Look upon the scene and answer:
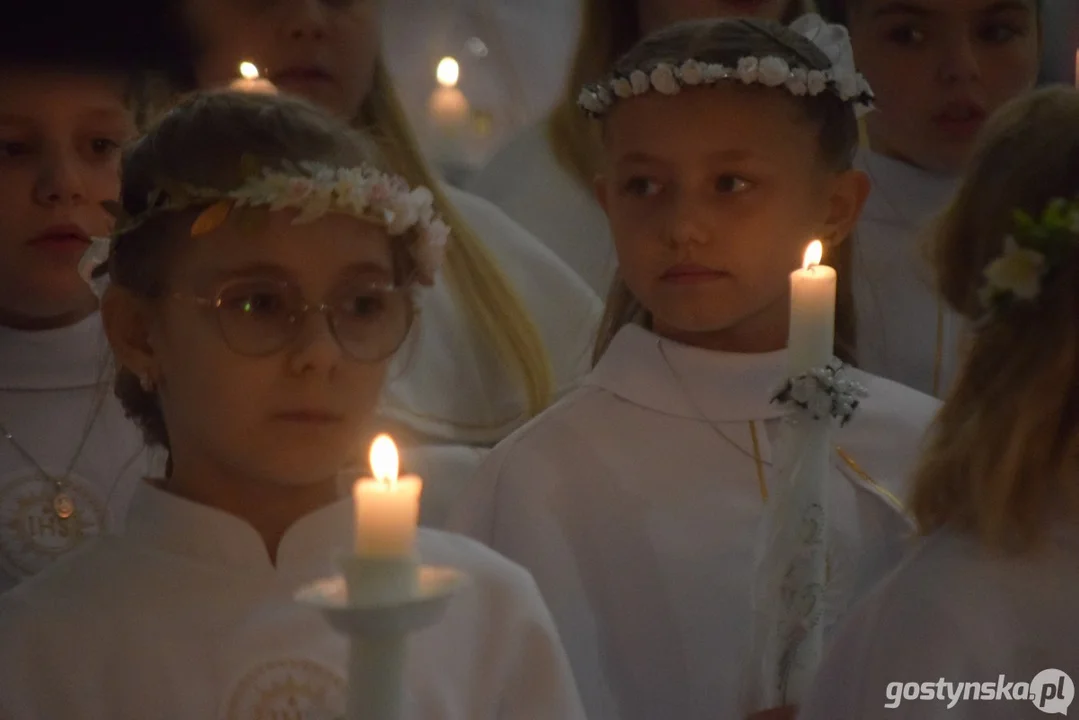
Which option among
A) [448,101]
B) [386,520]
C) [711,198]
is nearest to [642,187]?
[711,198]

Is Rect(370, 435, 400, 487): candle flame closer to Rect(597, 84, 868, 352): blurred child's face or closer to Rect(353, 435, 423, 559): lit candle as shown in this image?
Rect(353, 435, 423, 559): lit candle

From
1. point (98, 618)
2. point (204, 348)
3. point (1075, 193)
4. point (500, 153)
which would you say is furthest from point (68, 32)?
point (1075, 193)

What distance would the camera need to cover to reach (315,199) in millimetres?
1521

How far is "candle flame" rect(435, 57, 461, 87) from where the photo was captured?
110 inches

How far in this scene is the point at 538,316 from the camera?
104 inches

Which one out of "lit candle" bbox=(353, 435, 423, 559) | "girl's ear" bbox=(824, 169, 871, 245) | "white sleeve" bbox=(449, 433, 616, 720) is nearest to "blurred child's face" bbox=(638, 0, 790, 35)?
"girl's ear" bbox=(824, 169, 871, 245)

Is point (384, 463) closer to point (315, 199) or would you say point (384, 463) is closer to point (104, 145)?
point (315, 199)

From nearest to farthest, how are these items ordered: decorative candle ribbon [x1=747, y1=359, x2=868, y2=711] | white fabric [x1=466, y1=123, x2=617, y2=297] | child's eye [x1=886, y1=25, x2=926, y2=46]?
decorative candle ribbon [x1=747, y1=359, x2=868, y2=711], child's eye [x1=886, y1=25, x2=926, y2=46], white fabric [x1=466, y1=123, x2=617, y2=297]

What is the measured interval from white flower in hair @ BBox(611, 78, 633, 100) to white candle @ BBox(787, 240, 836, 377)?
2.01 feet

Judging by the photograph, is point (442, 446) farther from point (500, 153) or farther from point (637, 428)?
point (500, 153)

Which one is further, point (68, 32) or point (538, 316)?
point (538, 316)

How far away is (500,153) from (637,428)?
1002mm

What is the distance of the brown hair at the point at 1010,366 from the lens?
4.49 feet

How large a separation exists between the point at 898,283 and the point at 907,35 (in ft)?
1.57
